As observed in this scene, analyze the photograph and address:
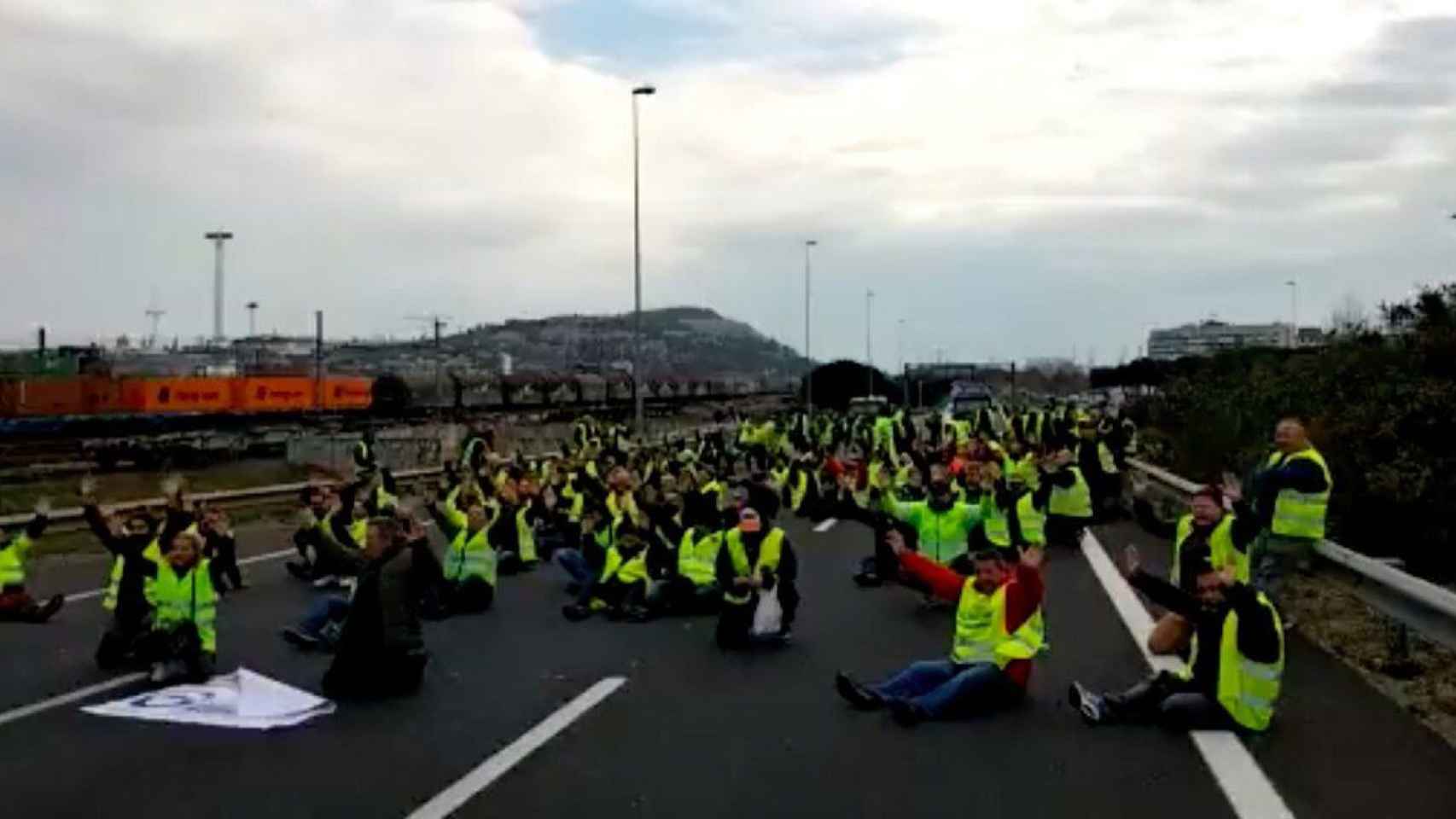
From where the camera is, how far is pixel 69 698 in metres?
11.8

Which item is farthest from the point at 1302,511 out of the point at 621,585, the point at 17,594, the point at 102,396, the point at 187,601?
the point at 102,396

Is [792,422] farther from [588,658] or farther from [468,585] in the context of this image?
[588,658]

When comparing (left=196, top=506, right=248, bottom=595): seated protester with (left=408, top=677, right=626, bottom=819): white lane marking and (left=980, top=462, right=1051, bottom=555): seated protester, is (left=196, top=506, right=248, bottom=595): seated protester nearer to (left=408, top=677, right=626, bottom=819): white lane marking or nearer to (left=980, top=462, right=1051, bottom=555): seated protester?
(left=408, top=677, right=626, bottom=819): white lane marking

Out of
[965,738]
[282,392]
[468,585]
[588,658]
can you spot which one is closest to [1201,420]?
[468,585]

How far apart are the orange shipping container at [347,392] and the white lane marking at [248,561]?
4098 centimetres

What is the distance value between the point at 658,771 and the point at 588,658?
4.53 metres

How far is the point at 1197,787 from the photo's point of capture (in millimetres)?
8641

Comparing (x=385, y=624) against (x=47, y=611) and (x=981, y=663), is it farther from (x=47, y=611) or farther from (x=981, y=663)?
(x=47, y=611)

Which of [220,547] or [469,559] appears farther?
[220,547]

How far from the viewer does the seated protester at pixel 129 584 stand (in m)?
13.2

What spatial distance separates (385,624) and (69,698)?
83.0 inches

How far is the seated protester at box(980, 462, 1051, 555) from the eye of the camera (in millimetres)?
18344

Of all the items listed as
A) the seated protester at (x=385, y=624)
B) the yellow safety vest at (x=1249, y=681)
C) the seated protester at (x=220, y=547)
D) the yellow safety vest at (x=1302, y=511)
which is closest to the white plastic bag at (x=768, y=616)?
the seated protester at (x=385, y=624)

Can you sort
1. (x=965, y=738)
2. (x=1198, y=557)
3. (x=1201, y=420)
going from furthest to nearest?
(x=1201, y=420) → (x=1198, y=557) → (x=965, y=738)
